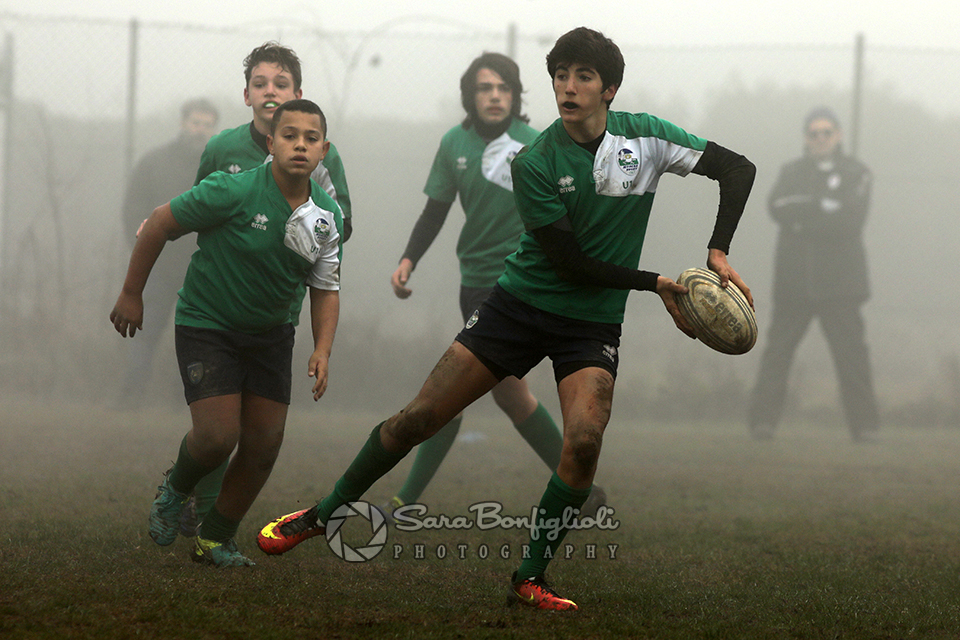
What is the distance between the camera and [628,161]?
3.21 metres

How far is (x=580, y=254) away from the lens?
314cm

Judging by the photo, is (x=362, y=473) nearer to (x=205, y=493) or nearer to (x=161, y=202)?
(x=205, y=493)

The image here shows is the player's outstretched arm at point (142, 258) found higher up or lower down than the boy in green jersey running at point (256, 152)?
lower down

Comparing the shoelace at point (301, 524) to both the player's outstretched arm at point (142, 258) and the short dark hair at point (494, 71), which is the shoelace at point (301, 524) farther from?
the short dark hair at point (494, 71)

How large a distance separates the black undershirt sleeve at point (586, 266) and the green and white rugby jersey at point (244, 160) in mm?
1202

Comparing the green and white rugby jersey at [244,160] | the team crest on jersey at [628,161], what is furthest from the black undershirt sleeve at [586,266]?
the green and white rugby jersey at [244,160]

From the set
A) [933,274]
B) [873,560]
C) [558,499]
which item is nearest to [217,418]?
[558,499]

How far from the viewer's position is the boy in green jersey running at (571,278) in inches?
122

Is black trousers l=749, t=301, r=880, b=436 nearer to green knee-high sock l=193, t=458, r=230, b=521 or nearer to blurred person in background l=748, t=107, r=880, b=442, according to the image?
blurred person in background l=748, t=107, r=880, b=442

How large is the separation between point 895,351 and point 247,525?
Result: 8113mm

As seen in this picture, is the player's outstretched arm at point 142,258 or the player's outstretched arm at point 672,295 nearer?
the player's outstretched arm at point 672,295

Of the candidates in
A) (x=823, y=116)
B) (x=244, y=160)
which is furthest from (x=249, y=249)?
(x=823, y=116)

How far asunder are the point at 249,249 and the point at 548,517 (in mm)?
1365

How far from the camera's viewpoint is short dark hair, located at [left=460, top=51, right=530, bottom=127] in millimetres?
4871
